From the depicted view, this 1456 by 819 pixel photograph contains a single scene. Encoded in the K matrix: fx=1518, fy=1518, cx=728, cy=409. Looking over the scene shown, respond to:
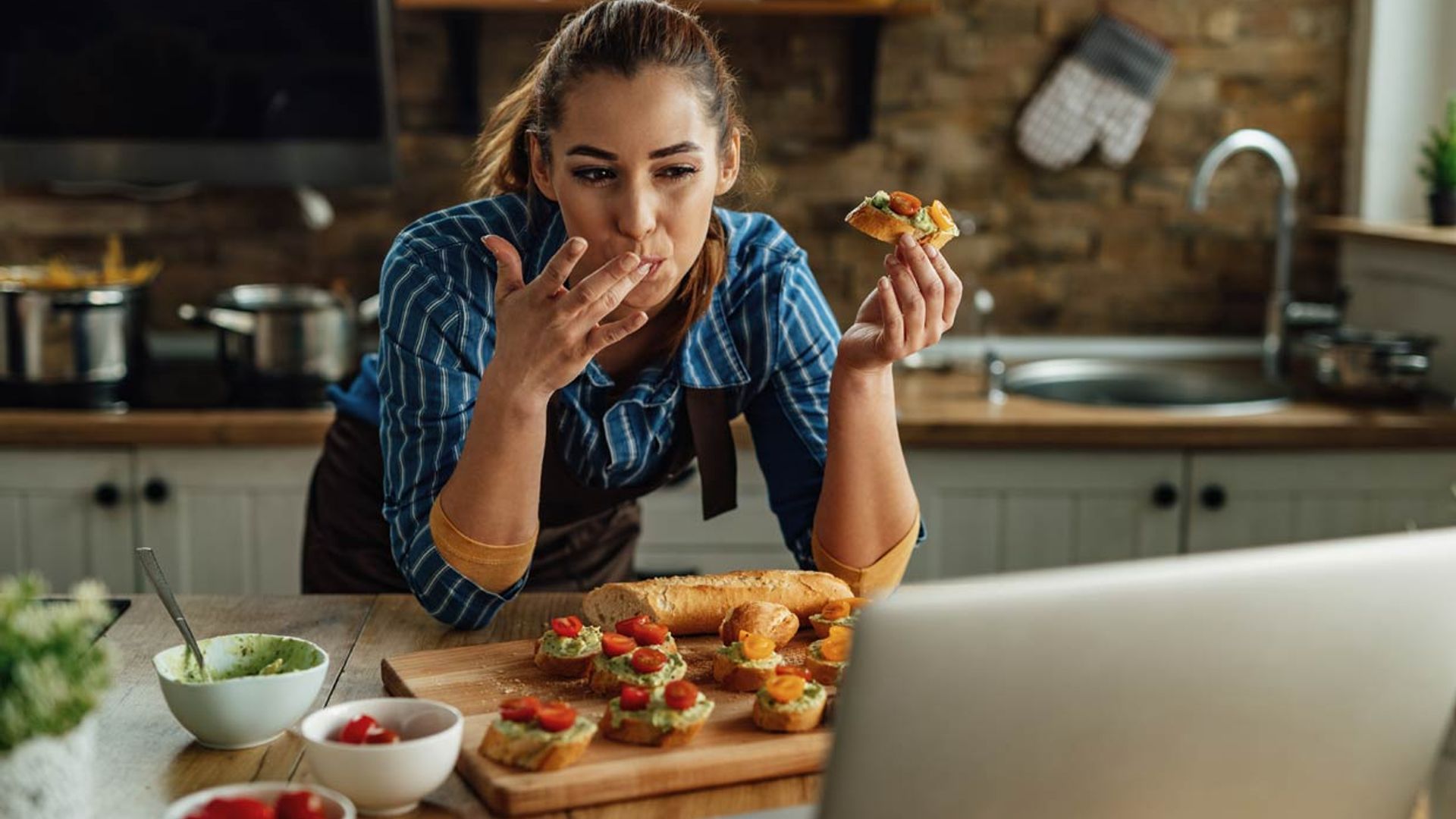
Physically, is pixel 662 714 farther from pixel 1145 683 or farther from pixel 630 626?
pixel 1145 683

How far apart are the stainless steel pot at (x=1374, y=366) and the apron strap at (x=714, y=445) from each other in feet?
5.34

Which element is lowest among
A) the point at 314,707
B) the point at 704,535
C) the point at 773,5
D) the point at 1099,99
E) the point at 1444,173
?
the point at 704,535

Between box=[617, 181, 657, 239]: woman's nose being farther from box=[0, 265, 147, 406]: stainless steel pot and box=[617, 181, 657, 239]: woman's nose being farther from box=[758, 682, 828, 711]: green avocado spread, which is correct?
box=[0, 265, 147, 406]: stainless steel pot

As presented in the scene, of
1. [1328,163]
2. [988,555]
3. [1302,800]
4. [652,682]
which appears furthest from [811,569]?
[1328,163]

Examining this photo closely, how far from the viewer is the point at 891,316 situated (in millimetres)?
1711

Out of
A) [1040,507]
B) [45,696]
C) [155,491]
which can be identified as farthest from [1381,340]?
[45,696]

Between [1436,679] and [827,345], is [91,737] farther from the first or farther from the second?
[827,345]

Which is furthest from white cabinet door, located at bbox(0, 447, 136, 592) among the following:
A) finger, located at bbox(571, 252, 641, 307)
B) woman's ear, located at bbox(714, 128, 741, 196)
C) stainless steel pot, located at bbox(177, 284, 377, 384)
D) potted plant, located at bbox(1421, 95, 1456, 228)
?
potted plant, located at bbox(1421, 95, 1456, 228)

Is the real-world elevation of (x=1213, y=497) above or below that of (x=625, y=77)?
below

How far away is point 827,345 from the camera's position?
6.52 ft

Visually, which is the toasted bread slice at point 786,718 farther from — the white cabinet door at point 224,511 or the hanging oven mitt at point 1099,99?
the hanging oven mitt at point 1099,99

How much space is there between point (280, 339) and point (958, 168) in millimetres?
1569

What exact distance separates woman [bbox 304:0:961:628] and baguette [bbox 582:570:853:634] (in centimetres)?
13

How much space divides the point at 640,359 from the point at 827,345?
245mm
